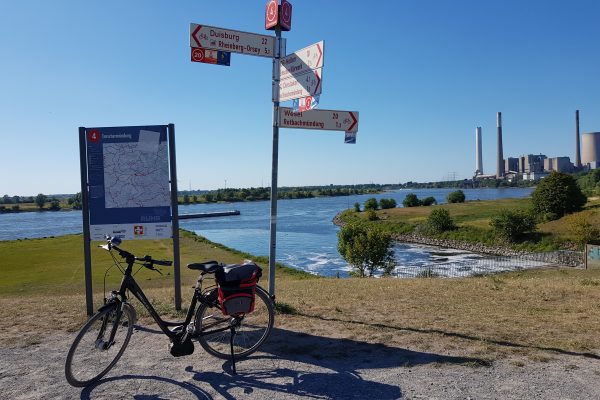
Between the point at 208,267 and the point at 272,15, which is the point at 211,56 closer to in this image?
the point at 272,15

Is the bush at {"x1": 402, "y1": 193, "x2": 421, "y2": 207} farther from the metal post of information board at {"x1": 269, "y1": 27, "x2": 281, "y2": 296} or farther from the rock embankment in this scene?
the metal post of information board at {"x1": 269, "y1": 27, "x2": 281, "y2": 296}

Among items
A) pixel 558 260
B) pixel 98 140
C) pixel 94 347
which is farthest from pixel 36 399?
pixel 558 260

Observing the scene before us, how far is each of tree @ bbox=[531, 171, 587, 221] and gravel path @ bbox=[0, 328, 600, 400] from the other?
65.7 metres

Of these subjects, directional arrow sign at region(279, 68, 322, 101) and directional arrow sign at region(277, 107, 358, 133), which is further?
directional arrow sign at region(277, 107, 358, 133)

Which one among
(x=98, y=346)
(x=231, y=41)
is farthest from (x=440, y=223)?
(x=98, y=346)

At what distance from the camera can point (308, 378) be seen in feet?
14.0

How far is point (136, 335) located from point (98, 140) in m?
2.84

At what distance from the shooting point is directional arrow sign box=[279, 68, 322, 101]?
5734 millimetres

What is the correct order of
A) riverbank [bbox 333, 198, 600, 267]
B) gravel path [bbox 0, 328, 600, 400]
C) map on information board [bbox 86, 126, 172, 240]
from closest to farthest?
gravel path [bbox 0, 328, 600, 400] < map on information board [bbox 86, 126, 172, 240] < riverbank [bbox 333, 198, 600, 267]

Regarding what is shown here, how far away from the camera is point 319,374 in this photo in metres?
4.35

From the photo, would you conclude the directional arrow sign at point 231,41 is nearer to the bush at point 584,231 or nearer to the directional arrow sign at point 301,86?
the directional arrow sign at point 301,86

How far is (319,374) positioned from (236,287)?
1125 mm

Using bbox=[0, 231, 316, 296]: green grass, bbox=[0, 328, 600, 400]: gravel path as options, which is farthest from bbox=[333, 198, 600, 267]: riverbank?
bbox=[0, 328, 600, 400]: gravel path

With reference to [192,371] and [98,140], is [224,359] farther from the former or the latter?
[98,140]
